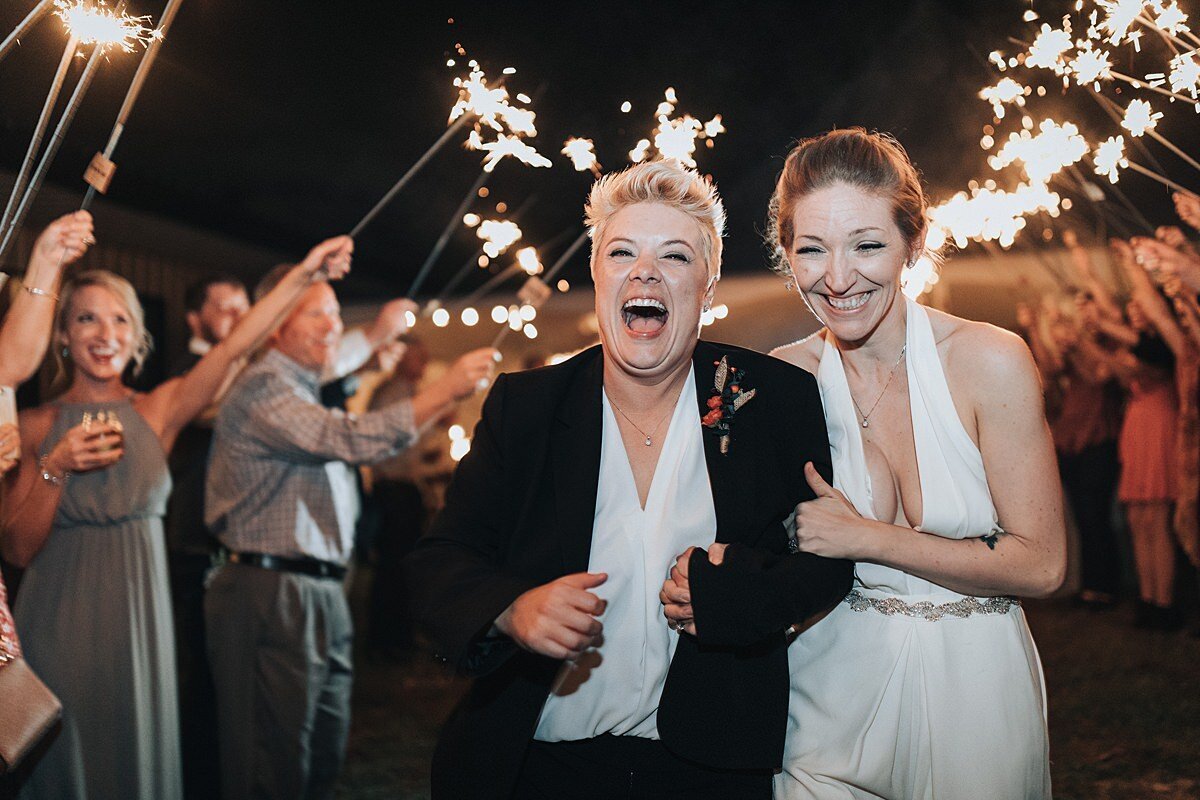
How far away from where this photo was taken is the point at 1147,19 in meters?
2.73

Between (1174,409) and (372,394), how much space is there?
486 cm

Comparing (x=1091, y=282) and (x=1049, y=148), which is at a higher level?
(x=1091, y=282)

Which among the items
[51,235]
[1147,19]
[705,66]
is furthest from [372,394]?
[1147,19]

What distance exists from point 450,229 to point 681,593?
324 centimetres

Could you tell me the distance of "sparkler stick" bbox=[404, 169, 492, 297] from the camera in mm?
4766

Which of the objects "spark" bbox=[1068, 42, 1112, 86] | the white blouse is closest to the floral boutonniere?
the white blouse

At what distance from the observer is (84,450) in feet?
9.25

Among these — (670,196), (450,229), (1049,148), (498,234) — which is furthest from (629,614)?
(450,229)

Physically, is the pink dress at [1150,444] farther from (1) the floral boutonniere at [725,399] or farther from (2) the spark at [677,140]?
(1) the floral boutonniere at [725,399]

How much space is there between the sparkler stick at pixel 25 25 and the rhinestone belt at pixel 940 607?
2.58m

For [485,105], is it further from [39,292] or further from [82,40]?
[39,292]

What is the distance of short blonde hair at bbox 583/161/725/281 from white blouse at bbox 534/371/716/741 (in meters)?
0.55

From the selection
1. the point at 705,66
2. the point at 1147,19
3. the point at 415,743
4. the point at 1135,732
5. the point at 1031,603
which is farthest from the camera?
the point at 1031,603

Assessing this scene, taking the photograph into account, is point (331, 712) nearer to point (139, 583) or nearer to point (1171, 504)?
point (139, 583)
